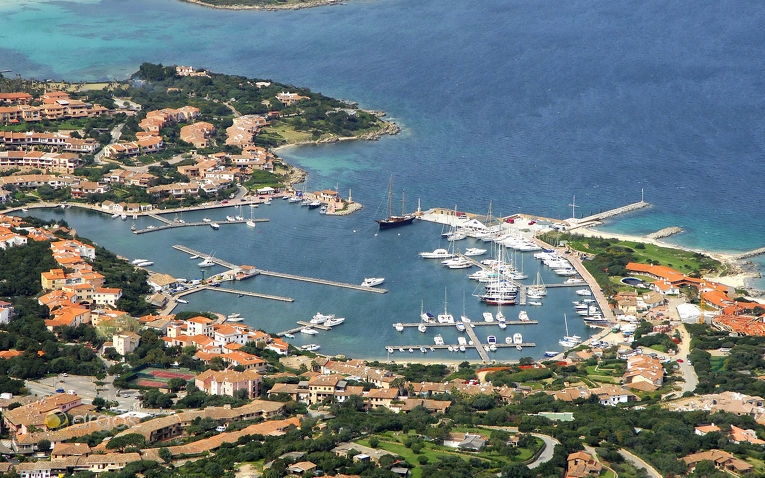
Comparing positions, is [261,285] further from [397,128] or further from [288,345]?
[397,128]

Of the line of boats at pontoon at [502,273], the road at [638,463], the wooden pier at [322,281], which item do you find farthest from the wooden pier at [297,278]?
the road at [638,463]

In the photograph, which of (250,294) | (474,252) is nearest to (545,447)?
(250,294)

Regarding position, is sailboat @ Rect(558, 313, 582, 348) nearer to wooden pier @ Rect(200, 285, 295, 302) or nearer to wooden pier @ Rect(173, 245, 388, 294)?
wooden pier @ Rect(173, 245, 388, 294)

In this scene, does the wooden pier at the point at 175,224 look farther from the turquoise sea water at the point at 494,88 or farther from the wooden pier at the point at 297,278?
the wooden pier at the point at 297,278

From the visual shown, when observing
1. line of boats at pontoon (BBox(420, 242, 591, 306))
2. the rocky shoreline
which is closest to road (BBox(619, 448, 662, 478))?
line of boats at pontoon (BBox(420, 242, 591, 306))

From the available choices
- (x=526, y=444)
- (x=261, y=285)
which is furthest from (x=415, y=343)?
(x=526, y=444)

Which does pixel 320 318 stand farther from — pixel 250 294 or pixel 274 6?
pixel 274 6
